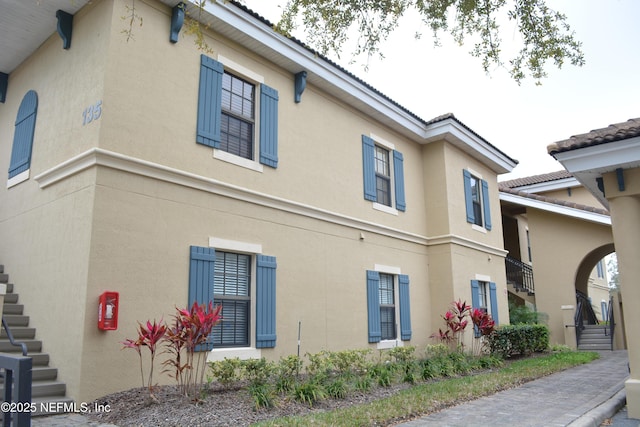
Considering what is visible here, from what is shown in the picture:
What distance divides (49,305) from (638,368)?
28.2ft

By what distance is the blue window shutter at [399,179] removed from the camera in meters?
13.8

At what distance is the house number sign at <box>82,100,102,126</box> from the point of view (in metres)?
7.76

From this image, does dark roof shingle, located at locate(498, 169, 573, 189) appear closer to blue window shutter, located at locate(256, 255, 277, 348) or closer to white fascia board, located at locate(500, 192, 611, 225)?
white fascia board, located at locate(500, 192, 611, 225)

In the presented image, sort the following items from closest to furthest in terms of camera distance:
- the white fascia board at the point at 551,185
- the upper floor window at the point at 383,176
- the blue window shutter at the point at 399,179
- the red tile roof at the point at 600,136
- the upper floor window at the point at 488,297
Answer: the red tile roof at the point at 600,136, the upper floor window at the point at 383,176, the blue window shutter at the point at 399,179, the upper floor window at the point at 488,297, the white fascia board at the point at 551,185

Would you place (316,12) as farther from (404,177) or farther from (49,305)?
(404,177)

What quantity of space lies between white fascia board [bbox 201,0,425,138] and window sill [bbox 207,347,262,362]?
5.03 meters

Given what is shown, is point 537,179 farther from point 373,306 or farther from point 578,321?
point 373,306

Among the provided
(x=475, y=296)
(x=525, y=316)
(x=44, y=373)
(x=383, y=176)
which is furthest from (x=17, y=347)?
(x=525, y=316)

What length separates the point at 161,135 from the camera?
27.5ft

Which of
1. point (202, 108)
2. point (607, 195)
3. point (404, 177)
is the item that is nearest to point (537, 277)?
point (404, 177)

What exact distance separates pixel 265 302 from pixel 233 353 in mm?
1114

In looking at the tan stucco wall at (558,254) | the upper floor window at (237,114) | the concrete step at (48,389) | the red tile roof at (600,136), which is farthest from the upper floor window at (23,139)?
the tan stucco wall at (558,254)

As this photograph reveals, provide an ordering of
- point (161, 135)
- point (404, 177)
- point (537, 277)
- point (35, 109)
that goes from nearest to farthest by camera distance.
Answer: point (161, 135) < point (35, 109) < point (404, 177) < point (537, 277)

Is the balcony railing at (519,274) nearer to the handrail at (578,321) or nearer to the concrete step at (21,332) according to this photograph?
the handrail at (578,321)
